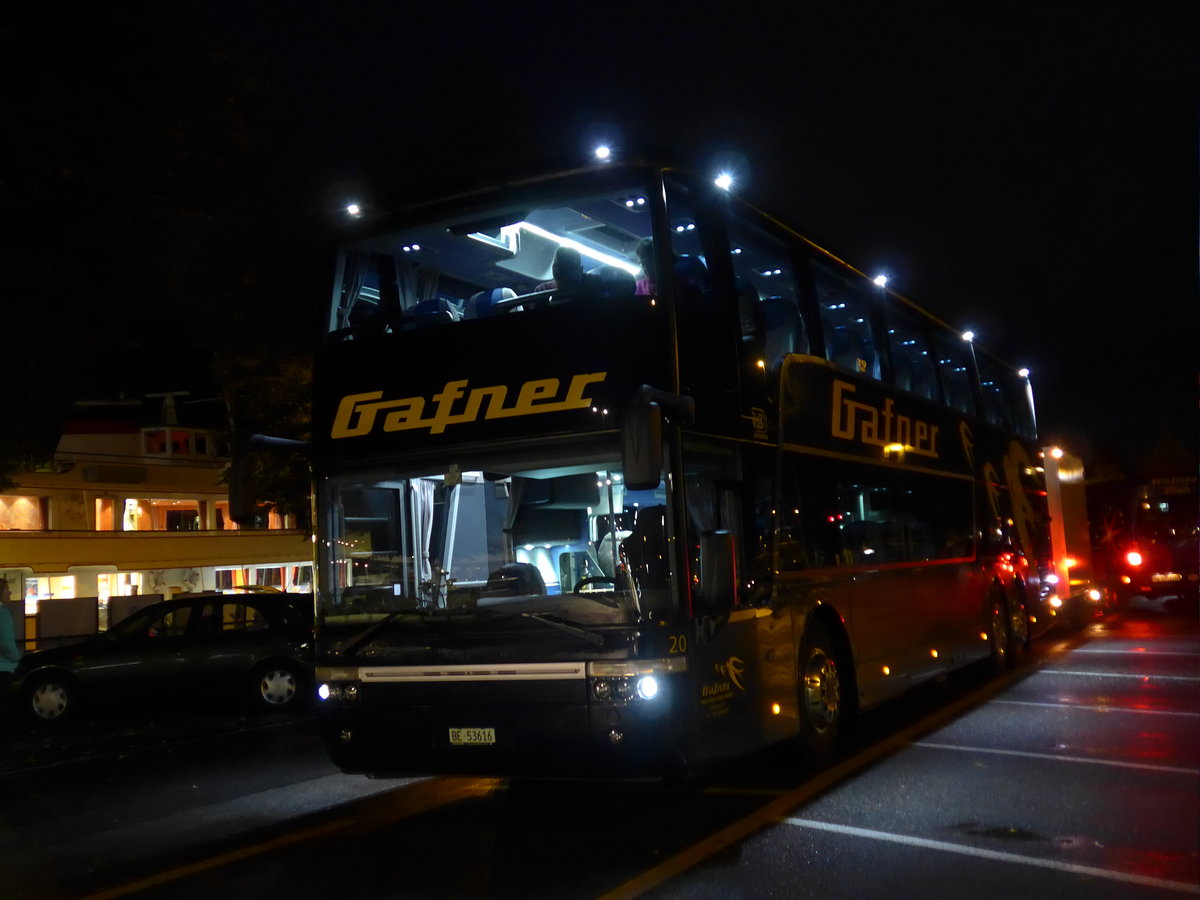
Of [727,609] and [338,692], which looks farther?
[338,692]

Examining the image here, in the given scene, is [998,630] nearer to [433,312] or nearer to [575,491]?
[575,491]

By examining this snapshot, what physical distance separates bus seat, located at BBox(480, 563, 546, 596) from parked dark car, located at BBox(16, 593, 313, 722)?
29.1ft

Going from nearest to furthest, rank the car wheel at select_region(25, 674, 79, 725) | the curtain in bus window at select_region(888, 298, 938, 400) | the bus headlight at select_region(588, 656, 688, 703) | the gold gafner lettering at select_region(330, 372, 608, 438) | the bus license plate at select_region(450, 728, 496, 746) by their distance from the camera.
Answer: the bus headlight at select_region(588, 656, 688, 703) → the bus license plate at select_region(450, 728, 496, 746) → the gold gafner lettering at select_region(330, 372, 608, 438) → the curtain in bus window at select_region(888, 298, 938, 400) → the car wheel at select_region(25, 674, 79, 725)

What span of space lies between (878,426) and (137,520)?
3034cm

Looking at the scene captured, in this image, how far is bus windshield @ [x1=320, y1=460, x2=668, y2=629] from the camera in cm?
702

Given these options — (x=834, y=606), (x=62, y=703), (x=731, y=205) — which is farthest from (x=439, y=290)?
(x=62, y=703)

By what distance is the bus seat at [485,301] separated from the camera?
324 inches

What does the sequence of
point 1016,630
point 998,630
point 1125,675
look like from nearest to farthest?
1. point 1125,675
2. point 998,630
3. point 1016,630

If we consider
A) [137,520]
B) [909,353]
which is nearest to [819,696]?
[909,353]

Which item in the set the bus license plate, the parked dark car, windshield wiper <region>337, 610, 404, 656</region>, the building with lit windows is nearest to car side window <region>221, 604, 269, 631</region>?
the parked dark car

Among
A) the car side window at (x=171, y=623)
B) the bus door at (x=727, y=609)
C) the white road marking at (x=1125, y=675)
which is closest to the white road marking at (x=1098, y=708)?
the white road marking at (x=1125, y=675)

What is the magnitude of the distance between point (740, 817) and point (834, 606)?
245 cm

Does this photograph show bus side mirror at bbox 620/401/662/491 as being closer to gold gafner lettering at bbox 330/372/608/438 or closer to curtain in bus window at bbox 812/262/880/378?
gold gafner lettering at bbox 330/372/608/438

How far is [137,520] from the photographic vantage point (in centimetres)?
3591
